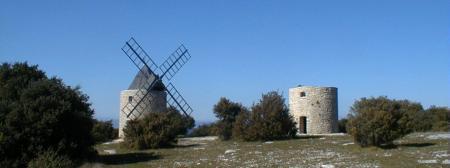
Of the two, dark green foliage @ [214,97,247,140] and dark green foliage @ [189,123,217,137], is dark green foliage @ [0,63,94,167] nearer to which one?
dark green foliage @ [214,97,247,140]

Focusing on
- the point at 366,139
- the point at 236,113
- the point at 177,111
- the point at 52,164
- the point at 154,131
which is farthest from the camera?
the point at 177,111

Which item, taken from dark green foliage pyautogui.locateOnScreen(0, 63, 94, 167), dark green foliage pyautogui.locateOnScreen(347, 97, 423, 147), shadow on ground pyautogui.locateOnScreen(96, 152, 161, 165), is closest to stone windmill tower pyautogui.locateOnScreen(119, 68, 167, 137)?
shadow on ground pyautogui.locateOnScreen(96, 152, 161, 165)

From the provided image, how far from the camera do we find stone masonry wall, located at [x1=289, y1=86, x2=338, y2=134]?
37.7 meters

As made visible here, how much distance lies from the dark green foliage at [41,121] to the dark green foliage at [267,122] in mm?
9591

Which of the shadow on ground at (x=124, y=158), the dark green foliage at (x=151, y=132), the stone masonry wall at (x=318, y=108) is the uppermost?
the stone masonry wall at (x=318, y=108)

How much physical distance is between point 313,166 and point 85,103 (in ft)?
37.4

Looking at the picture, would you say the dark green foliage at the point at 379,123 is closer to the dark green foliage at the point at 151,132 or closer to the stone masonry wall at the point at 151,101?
the dark green foliage at the point at 151,132

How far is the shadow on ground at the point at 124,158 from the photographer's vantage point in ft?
73.1

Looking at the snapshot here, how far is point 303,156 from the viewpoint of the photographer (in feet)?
67.9

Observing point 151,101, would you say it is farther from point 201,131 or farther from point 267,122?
point 267,122

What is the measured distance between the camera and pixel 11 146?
21.1m

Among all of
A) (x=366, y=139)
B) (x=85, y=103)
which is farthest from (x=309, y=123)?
(x=85, y=103)

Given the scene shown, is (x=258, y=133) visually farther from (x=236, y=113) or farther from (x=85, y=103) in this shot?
(x=85, y=103)

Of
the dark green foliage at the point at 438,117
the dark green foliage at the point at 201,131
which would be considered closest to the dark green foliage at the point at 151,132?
the dark green foliage at the point at 438,117
